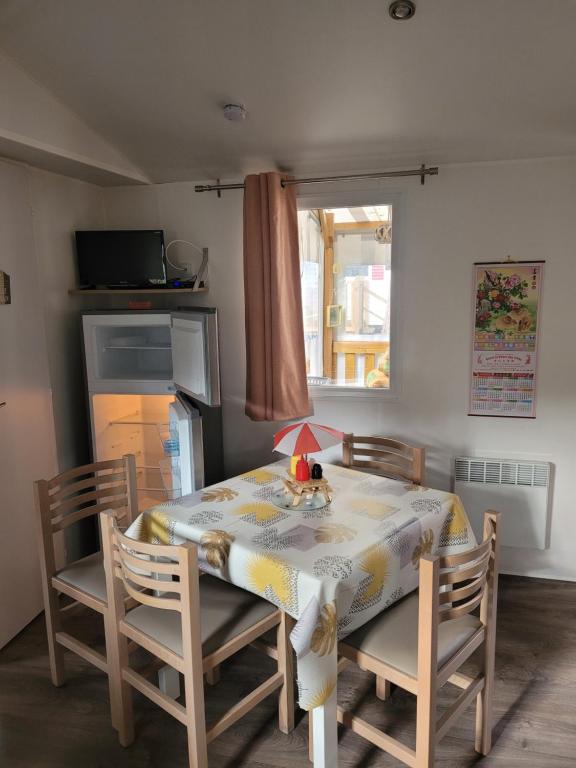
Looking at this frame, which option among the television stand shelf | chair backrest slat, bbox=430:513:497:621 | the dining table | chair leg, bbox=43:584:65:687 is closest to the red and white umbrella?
the dining table

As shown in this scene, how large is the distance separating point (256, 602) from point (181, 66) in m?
1.96

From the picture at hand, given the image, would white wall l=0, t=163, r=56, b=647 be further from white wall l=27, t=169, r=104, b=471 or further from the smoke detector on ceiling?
the smoke detector on ceiling

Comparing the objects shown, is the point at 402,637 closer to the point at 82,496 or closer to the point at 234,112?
the point at 82,496

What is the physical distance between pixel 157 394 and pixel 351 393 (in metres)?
1.01

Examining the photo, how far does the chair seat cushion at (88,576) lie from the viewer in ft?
6.39

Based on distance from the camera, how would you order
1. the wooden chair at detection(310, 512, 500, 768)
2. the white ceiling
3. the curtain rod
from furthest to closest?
the curtain rod
the white ceiling
the wooden chair at detection(310, 512, 500, 768)

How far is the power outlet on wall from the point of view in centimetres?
233

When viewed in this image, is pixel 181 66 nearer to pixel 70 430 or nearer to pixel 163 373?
pixel 163 373

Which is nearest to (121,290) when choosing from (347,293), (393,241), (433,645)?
(347,293)

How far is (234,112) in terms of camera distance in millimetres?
2297

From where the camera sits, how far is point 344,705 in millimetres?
1996

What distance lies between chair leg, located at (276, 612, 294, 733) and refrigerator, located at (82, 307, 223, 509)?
2.50 ft

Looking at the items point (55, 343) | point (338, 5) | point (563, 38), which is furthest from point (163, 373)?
point (563, 38)

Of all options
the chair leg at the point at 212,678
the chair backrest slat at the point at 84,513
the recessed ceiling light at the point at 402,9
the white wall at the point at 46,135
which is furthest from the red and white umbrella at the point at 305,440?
the white wall at the point at 46,135
